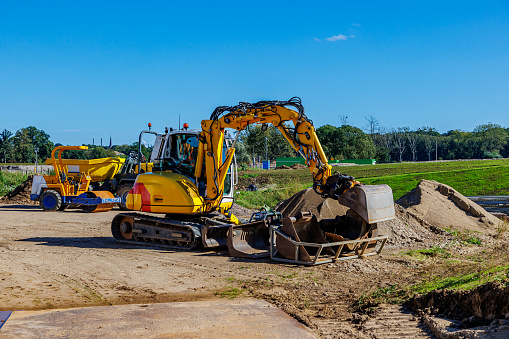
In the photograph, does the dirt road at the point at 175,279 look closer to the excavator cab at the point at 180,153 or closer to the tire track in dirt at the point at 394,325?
the tire track in dirt at the point at 394,325

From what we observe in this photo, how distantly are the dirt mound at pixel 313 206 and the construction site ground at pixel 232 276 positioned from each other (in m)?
1.83

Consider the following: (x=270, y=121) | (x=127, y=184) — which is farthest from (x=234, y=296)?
(x=127, y=184)

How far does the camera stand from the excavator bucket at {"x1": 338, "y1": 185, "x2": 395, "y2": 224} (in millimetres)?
8719

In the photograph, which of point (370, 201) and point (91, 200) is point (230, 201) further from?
point (91, 200)

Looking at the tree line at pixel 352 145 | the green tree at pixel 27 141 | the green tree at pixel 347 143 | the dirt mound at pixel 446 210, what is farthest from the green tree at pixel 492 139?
the dirt mound at pixel 446 210

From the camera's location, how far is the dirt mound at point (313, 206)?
13.6 m

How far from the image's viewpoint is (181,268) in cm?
879

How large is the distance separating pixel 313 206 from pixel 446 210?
13.4 ft

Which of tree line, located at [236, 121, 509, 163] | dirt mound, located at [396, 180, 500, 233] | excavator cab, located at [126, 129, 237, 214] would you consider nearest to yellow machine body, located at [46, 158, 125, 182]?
excavator cab, located at [126, 129, 237, 214]

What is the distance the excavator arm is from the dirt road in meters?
1.48

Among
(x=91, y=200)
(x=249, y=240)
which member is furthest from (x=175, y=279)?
(x=91, y=200)

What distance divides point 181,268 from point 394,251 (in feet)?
15.4

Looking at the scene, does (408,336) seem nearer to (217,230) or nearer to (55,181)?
(217,230)

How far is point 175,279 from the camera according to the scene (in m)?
8.00
